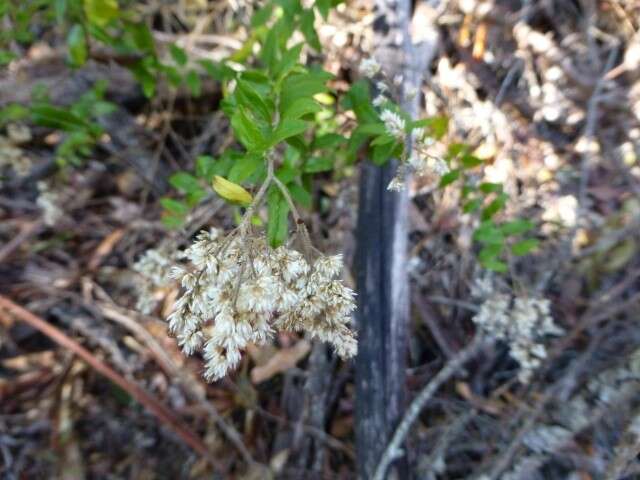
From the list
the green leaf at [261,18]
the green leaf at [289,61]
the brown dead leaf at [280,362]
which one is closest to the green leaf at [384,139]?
the green leaf at [289,61]

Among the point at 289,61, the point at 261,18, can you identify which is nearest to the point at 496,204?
the point at 289,61

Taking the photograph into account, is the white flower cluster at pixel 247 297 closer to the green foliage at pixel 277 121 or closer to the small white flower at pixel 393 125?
the green foliage at pixel 277 121

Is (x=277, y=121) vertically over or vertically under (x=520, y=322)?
over

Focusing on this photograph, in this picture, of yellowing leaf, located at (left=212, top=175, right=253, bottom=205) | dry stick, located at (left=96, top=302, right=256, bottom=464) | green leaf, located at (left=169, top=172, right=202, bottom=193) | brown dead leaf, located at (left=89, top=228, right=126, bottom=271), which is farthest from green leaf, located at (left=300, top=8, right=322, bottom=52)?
brown dead leaf, located at (left=89, top=228, right=126, bottom=271)

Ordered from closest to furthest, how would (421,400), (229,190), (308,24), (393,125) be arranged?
(229,190), (393,125), (308,24), (421,400)

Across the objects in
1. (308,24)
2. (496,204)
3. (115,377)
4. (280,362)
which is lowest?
(115,377)

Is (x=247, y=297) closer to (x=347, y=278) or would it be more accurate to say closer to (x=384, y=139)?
(x=384, y=139)

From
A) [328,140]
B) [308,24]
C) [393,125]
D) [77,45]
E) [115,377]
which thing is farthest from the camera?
[115,377]
